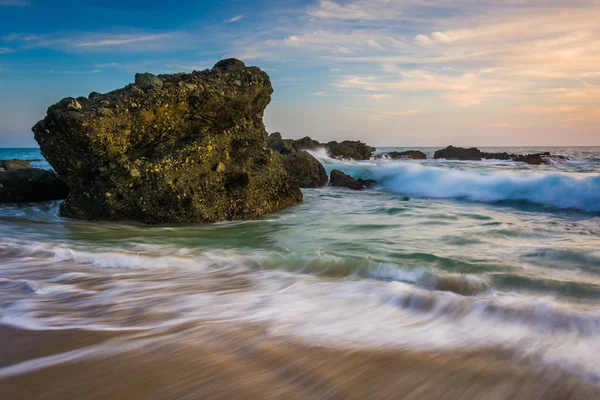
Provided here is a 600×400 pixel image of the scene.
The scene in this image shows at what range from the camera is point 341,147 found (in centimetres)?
2628

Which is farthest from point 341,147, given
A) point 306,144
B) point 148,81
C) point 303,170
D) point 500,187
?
point 148,81

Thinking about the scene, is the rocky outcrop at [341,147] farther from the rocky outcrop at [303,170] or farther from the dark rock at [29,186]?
the dark rock at [29,186]

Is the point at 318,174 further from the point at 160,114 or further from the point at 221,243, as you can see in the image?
the point at 221,243

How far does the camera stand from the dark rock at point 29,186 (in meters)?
7.07

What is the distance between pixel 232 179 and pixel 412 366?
4706mm

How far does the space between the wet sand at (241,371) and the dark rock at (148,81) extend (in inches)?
168

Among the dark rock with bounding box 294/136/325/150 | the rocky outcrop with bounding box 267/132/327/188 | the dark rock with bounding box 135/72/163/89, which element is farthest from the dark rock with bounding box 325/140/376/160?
the dark rock with bounding box 135/72/163/89

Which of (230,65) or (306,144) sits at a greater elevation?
(230,65)

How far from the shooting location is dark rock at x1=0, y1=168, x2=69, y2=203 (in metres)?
7.07

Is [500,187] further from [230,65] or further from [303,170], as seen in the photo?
[230,65]

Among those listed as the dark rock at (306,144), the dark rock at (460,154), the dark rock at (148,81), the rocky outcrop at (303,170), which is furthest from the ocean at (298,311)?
the dark rock at (460,154)

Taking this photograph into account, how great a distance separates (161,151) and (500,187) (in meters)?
8.51

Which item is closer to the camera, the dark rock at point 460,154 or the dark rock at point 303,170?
the dark rock at point 303,170

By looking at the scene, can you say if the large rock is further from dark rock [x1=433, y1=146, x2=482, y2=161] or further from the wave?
dark rock [x1=433, y1=146, x2=482, y2=161]
